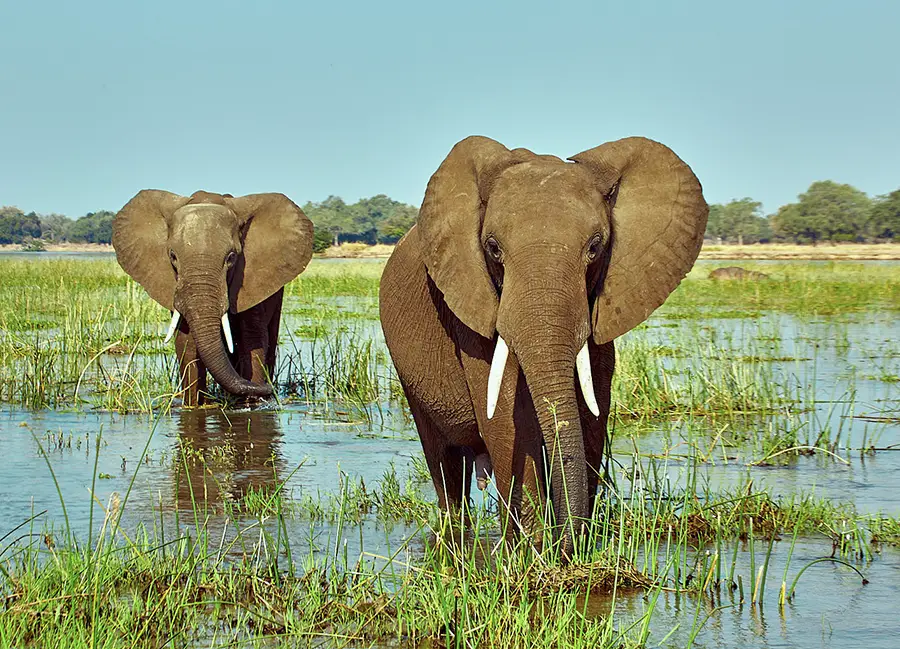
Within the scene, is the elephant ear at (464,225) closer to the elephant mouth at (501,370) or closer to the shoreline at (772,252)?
the elephant mouth at (501,370)

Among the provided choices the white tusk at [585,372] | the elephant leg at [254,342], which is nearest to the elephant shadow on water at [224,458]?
the elephant leg at [254,342]

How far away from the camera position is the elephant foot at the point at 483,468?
6.30 meters

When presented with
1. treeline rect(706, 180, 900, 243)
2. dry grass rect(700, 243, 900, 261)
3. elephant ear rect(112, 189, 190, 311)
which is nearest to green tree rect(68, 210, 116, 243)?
treeline rect(706, 180, 900, 243)

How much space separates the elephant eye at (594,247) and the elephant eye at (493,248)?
38cm

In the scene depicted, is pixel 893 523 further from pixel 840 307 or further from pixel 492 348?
pixel 840 307

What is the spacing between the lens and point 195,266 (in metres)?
11.1

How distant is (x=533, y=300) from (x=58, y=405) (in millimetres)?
6992

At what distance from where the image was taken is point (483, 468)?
6484 millimetres

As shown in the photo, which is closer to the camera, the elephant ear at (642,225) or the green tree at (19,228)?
the elephant ear at (642,225)

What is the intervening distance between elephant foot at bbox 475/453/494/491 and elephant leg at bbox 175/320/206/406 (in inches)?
200

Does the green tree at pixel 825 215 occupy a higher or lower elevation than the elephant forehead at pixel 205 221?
higher

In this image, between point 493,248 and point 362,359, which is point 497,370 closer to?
point 493,248

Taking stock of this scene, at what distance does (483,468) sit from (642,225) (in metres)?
1.63

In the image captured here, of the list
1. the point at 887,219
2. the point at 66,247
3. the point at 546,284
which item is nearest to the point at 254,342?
the point at 546,284
